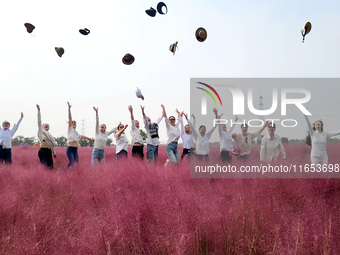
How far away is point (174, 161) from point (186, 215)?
4.27m

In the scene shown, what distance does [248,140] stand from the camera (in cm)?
655

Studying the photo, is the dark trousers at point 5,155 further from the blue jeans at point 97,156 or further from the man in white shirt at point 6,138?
the blue jeans at point 97,156

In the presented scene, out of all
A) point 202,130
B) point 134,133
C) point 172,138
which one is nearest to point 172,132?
point 172,138

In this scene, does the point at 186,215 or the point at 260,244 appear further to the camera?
the point at 186,215

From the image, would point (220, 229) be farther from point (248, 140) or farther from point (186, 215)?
point (248, 140)

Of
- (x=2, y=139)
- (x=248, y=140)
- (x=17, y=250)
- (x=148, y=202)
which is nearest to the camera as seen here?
(x=17, y=250)

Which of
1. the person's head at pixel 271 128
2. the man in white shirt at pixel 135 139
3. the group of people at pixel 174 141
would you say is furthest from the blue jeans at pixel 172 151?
the person's head at pixel 271 128

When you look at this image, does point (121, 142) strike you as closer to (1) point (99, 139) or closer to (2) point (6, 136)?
(1) point (99, 139)

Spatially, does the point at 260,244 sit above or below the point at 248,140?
below

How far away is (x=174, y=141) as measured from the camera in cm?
688

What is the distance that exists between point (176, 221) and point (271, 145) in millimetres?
4218

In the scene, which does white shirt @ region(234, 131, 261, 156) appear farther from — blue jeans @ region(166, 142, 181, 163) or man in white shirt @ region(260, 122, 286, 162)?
blue jeans @ region(166, 142, 181, 163)

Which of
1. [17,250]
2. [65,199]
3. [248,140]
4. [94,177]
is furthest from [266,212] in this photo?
[248,140]

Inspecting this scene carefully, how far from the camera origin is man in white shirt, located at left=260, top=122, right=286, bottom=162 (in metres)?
6.16
